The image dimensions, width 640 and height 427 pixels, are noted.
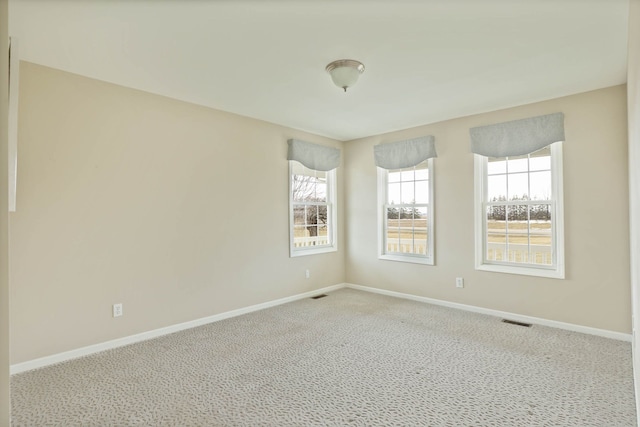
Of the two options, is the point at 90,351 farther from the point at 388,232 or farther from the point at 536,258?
the point at 536,258

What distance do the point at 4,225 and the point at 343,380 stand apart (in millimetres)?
2191

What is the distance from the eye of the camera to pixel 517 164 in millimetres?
3871

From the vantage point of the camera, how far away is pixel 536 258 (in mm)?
3760

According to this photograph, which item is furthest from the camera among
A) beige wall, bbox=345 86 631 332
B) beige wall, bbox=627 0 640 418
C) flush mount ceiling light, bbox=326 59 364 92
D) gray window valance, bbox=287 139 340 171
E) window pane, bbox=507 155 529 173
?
gray window valance, bbox=287 139 340 171

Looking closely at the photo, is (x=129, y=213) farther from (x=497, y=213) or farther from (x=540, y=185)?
(x=540, y=185)

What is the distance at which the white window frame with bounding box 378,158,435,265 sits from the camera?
451cm

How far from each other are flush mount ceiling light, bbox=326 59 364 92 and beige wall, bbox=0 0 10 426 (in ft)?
6.75

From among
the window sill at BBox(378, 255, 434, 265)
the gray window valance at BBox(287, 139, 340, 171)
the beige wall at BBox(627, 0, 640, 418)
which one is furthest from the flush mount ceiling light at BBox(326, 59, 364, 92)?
the window sill at BBox(378, 255, 434, 265)

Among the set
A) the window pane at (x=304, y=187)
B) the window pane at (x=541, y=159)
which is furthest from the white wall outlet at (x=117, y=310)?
the window pane at (x=541, y=159)

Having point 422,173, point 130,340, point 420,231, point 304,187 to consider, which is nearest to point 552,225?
point 420,231

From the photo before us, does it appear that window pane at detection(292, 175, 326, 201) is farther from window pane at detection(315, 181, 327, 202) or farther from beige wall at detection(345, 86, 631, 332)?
beige wall at detection(345, 86, 631, 332)

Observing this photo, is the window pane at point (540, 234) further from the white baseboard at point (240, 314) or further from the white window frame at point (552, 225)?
the white baseboard at point (240, 314)

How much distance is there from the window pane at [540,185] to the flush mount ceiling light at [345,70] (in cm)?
241

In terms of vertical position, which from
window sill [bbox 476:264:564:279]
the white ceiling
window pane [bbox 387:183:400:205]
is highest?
the white ceiling
